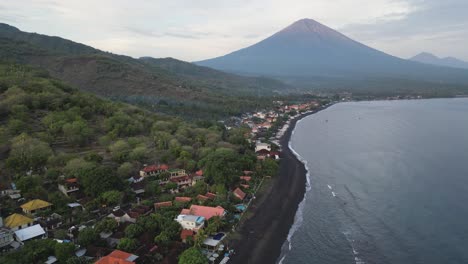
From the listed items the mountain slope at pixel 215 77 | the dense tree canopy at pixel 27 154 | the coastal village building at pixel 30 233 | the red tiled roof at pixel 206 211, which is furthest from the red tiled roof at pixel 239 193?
the mountain slope at pixel 215 77

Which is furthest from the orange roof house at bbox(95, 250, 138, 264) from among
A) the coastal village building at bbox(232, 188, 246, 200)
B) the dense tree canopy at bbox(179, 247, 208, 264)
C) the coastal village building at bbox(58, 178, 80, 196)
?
the coastal village building at bbox(232, 188, 246, 200)

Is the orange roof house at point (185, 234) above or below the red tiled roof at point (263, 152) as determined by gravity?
below

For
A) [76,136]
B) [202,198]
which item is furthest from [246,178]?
[76,136]

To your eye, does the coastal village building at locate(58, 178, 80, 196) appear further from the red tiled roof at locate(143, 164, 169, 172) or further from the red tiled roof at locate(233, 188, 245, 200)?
the red tiled roof at locate(233, 188, 245, 200)

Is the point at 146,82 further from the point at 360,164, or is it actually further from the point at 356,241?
the point at 356,241

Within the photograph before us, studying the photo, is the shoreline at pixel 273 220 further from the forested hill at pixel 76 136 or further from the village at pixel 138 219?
the forested hill at pixel 76 136

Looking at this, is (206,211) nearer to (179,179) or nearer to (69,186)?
(179,179)

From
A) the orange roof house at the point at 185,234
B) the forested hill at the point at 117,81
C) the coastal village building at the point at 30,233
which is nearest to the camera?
the coastal village building at the point at 30,233

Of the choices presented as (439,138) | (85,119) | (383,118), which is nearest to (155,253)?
(85,119)
